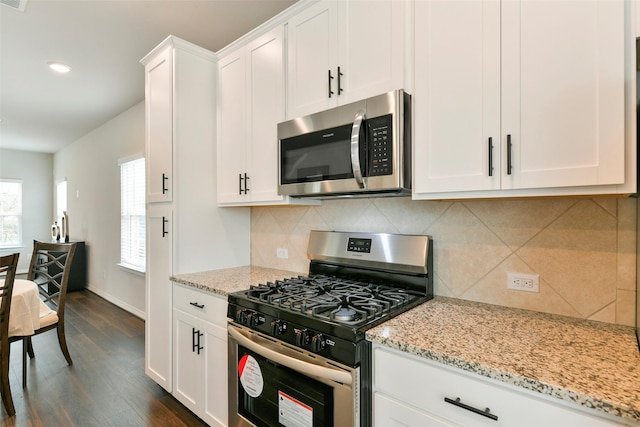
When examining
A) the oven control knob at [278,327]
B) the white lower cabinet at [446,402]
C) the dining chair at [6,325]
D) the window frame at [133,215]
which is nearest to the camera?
the white lower cabinet at [446,402]

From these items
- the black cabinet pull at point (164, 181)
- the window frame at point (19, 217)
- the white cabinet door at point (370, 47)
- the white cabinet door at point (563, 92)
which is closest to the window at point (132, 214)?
the black cabinet pull at point (164, 181)

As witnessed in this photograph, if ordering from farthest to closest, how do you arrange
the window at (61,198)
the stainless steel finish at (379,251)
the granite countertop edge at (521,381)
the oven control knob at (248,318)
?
the window at (61,198) → the stainless steel finish at (379,251) → the oven control knob at (248,318) → the granite countertop edge at (521,381)

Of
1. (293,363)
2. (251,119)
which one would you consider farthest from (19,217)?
(293,363)

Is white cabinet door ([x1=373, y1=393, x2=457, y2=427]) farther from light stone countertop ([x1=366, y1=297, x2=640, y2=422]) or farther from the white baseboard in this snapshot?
the white baseboard

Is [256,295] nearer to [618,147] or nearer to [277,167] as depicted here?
[277,167]

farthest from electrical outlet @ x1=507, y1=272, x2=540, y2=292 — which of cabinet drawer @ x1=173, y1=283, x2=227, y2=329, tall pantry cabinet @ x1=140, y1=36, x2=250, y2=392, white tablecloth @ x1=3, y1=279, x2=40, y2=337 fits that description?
white tablecloth @ x1=3, y1=279, x2=40, y2=337

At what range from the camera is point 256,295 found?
1.64m

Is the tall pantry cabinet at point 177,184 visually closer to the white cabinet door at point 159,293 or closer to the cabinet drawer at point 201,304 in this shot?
the white cabinet door at point 159,293

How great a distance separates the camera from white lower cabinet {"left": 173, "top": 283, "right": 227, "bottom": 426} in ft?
6.01

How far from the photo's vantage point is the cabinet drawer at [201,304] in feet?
5.97

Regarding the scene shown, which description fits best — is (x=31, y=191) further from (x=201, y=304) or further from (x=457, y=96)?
(x=457, y=96)

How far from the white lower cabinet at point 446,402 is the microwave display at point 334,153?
0.78 metres

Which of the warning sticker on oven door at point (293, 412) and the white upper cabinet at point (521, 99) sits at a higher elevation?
the white upper cabinet at point (521, 99)

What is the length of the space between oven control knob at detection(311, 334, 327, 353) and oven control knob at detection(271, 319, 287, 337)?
171 mm
